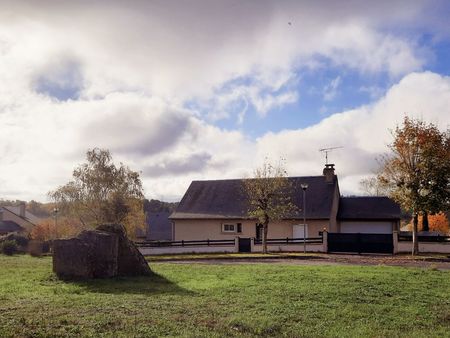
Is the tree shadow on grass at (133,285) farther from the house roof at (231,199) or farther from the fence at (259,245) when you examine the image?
the house roof at (231,199)

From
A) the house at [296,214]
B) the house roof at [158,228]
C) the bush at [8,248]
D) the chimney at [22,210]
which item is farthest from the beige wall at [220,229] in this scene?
the chimney at [22,210]

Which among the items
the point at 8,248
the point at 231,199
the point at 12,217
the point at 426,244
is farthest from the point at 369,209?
the point at 12,217

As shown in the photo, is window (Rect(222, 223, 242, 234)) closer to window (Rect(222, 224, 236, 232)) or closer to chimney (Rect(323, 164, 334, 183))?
window (Rect(222, 224, 236, 232))

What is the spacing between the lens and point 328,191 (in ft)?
139

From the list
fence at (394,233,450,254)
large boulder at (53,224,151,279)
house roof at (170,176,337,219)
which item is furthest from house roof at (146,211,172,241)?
large boulder at (53,224,151,279)

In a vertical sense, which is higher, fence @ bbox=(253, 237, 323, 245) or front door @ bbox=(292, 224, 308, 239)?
front door @ bbox=(292, 224, 308, 239)

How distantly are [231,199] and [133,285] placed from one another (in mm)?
30959

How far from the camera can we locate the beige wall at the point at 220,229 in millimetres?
40625

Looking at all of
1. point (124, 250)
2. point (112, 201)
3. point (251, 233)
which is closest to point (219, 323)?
point (124, 250)

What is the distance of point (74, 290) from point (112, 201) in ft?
105

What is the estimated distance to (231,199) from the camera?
1789 inches

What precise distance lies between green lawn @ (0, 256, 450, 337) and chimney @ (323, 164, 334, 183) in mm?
27703

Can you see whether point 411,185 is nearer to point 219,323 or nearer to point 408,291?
point 408,291

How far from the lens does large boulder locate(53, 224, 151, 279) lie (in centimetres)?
1609
